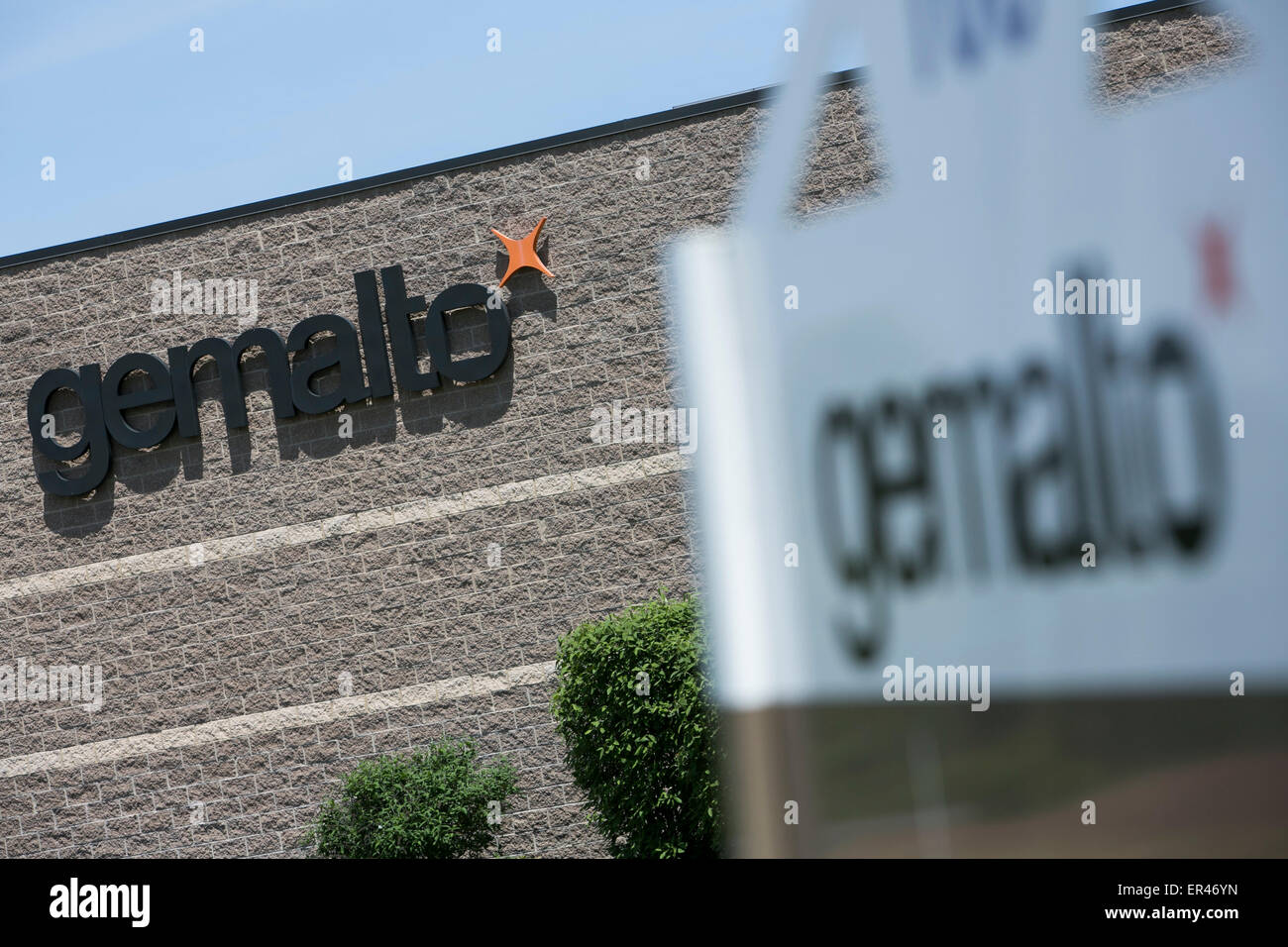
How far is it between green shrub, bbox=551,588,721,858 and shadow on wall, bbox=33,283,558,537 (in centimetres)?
352

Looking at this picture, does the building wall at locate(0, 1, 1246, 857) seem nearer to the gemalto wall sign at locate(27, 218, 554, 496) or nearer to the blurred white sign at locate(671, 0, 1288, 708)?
the gemalto wall sign at locate(27, 218, 554, 496)

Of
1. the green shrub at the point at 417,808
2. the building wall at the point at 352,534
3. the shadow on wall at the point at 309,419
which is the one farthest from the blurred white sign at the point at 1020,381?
the shadow on wall at the point at 309,419

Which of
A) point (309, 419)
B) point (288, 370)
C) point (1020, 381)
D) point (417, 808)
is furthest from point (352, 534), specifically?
point (1020, 381)

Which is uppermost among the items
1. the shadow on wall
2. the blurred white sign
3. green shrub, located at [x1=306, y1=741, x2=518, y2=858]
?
the shadow on wall

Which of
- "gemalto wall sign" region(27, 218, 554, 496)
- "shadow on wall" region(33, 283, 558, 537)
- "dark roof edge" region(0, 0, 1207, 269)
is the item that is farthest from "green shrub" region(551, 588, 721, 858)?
"dark roof edge" region(0, 0, 1207, 269)

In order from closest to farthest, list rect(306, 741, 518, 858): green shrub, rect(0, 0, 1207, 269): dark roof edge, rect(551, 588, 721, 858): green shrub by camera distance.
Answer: rect(551, 588, 721, 858): green shrub
rect(306, 741, 518, 858): green shrub
rect(0, 0, 1207, 269): dark roof edge

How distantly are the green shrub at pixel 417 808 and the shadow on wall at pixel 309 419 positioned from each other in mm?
3432

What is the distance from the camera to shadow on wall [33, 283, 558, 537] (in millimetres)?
12359

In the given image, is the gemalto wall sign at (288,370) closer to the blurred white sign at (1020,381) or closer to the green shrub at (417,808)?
the green shrub at (417,808)

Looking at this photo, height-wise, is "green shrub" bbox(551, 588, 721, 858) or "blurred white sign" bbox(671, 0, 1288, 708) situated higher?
"blurred white sign" bbox(671, 0, 1288, 708)

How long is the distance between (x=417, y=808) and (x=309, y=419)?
440 centimetres

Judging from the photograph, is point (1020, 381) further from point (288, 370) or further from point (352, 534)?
point (288, 370)

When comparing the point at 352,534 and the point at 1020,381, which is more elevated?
the point at 352,534

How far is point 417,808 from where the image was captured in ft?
35.6
